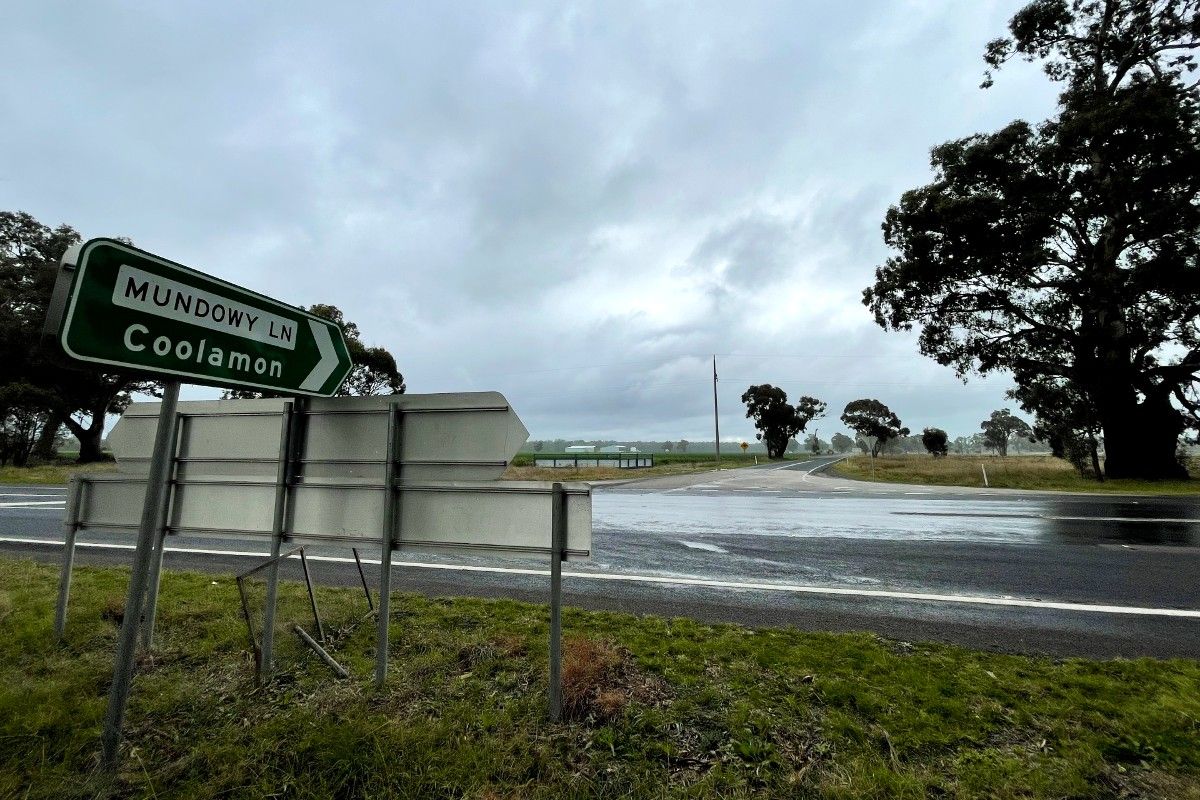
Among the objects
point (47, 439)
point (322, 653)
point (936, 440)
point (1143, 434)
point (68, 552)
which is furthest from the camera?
point (936, 440)

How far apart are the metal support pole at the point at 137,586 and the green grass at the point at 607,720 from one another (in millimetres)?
168

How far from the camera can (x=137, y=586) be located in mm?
2277

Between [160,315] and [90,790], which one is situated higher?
[160,315]

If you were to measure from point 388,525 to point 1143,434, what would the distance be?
29102 mm

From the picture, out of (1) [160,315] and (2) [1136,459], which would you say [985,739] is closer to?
(1) [160,315]

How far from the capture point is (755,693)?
2.87 metres

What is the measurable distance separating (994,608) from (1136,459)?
2405 centimetres

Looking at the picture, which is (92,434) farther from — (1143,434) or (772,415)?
(772,415)

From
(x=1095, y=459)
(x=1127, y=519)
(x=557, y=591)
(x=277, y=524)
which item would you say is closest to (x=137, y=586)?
(x=277, y=524)

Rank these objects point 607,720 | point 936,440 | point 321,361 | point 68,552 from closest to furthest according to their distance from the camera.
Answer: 1. point 607,720
2. point 321,361
3. point 68,552
4. point 936,440

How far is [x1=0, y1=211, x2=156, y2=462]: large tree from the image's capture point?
28.0 meters

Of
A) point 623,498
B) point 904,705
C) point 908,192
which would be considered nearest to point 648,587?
point 904,705

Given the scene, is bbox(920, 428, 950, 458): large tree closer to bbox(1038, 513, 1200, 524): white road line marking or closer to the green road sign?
bbox(1038, 513, 1200, 524): white road line marking

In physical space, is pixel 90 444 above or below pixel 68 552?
above
